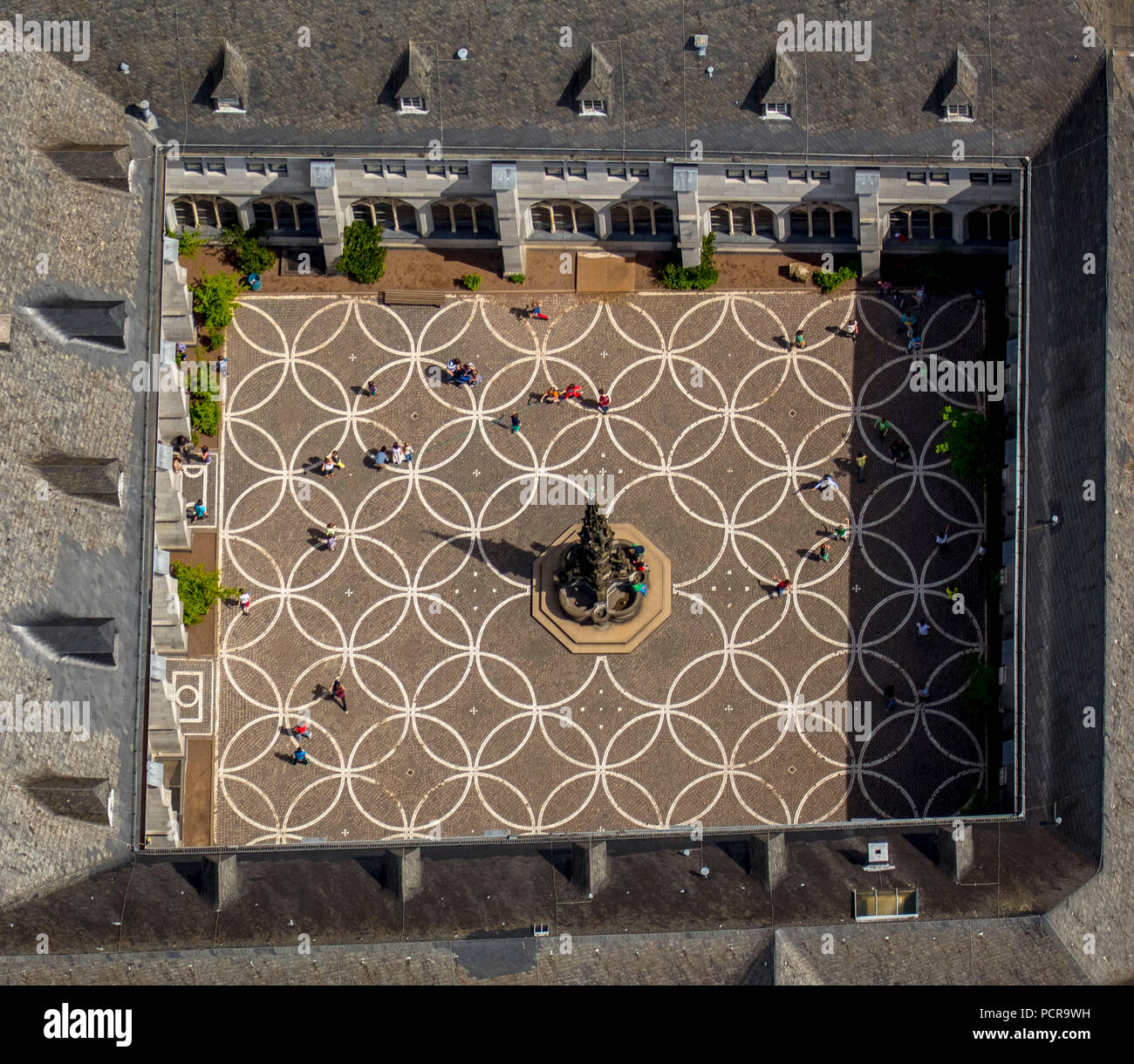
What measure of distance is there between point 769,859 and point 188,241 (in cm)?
4022

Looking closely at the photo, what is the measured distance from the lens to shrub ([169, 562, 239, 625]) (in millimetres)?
97062

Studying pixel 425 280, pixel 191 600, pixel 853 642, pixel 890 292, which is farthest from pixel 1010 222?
pixel 191 600

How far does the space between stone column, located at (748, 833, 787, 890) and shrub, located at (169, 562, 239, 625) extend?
28.6 m

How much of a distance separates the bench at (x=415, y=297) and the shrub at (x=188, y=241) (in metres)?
9.15

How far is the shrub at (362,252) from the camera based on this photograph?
98375mm

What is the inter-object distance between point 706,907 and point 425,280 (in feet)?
111

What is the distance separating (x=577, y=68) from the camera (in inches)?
3558

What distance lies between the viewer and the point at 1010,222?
97.6 m

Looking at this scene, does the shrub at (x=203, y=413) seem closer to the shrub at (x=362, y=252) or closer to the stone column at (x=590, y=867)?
the shrub at (x=362, y=252)

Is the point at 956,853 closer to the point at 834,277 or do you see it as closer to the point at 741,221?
the point at 834,277

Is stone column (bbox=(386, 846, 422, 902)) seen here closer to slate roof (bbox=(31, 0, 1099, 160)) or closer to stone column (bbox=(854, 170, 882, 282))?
slate roof (bbox=(31, 0, 1099, 160))

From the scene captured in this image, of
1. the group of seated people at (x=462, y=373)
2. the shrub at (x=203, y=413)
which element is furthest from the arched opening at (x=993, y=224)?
the shrub at (x=203, y=413)
